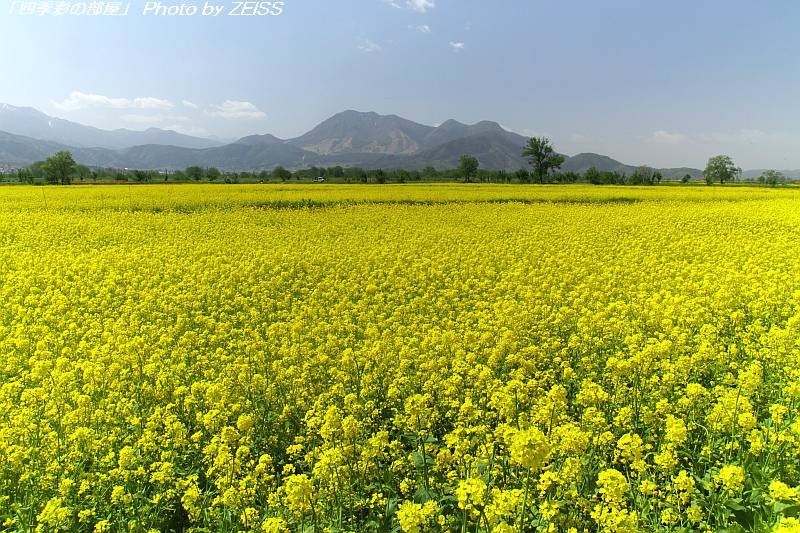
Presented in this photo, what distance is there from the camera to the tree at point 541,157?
87438 millimetres

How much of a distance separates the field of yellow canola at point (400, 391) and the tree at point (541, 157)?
7905cm

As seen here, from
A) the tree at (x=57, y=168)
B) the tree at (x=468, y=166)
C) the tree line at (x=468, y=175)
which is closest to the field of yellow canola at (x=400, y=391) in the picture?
the tree line at (x=468, y=175)

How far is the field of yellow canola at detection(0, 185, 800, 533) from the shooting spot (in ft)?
11.8

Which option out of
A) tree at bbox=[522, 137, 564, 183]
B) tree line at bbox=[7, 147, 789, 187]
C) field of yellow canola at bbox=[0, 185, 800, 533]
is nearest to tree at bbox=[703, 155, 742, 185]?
tree line at bbox=[7, 147, 789, 187]

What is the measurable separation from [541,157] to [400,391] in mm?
90874

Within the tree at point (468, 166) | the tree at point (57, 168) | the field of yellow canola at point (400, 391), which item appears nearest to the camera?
the field of yellow canola at point (400, 391)

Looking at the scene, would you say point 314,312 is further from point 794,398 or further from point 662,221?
point 662,221

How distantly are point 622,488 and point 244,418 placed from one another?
3.16m

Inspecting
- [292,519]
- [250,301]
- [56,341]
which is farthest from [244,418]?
[250,301]

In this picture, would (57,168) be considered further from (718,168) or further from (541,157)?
(718,168)

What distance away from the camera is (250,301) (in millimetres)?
9148

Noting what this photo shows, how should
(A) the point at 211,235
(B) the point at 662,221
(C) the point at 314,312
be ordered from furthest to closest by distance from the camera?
1. (B) the point at 662,221
2. (A) the point at 211,235
3. (C) the point at 314,312

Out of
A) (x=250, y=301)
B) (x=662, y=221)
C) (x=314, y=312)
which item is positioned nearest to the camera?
(x=314, y=312)

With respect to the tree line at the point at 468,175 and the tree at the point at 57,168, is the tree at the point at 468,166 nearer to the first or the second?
the tree line at the point at 468,175
